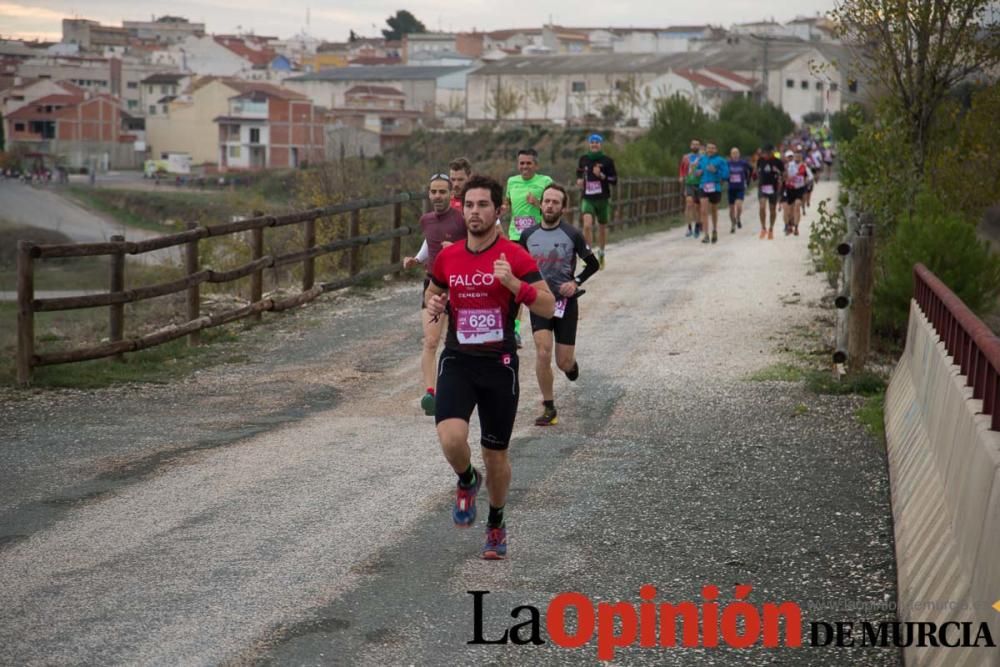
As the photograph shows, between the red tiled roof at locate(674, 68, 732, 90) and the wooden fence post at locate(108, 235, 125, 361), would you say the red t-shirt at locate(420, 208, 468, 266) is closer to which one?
the wooden fence post at locate(108, 235, 125, 361)

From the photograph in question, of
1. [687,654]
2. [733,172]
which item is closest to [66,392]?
[687,654]

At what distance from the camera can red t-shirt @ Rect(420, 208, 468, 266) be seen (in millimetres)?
11703

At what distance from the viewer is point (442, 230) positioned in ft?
38.4

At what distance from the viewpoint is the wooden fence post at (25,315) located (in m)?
12.5

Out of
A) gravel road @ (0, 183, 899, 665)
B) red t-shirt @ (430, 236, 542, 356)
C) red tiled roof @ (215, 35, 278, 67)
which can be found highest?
red tiled roof @ (215, 35, 278, 67)

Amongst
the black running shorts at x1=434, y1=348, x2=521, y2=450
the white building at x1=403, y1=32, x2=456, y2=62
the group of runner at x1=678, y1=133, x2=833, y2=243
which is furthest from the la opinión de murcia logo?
the white building at x1=403, y1=32, x2=456, y2=62

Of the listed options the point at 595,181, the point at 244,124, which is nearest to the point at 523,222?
the point at 595,181

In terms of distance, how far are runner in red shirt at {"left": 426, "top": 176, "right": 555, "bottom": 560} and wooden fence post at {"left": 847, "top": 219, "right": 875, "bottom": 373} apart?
6228 mm

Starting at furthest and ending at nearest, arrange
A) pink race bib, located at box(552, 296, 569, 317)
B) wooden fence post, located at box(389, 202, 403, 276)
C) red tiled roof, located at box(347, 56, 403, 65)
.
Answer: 1. red tiled roof, located at box(347, 56, 403, 65)
2. wooden fence post, located at box(389, 202, 403, 276)
3. pink race bib, located at box(552, 296, 569, 317)

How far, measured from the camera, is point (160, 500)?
8.41 metres

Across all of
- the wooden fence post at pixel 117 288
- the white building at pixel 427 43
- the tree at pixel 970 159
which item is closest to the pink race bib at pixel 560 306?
the wooden fence post at pixel 117 288

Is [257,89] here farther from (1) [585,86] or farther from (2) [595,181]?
(2) [595,181]

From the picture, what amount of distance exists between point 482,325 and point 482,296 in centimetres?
15

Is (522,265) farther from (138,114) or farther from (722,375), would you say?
(138,114)
